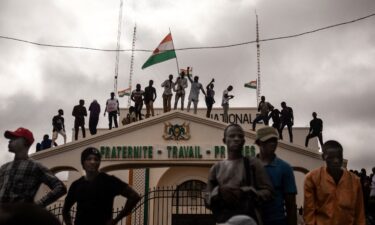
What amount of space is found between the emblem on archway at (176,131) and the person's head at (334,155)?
11536 millimetres

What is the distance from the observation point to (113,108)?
16188 millimetres

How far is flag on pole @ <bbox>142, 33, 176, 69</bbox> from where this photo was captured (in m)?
17.2

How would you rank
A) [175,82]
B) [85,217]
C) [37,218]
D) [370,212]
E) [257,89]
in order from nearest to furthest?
[37,218] → [85,217] → [370,212] → [175,82] → [257,89]

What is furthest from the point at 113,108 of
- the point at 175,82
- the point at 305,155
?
the point at 305,155

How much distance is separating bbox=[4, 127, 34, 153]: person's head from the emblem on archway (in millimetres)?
11532

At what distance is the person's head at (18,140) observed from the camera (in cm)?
403

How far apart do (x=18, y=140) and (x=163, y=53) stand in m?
13.6

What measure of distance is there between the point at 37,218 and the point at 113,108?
50.2ft

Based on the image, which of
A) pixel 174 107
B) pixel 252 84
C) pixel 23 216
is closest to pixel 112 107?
pixel 174 107

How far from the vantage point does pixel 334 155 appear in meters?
4.08

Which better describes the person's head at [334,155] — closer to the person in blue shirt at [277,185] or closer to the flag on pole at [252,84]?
the person in blue shirt at [277,185]

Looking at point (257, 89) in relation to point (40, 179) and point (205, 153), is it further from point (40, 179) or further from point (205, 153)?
point (40, 179)

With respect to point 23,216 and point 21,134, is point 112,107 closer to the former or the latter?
point 21,134

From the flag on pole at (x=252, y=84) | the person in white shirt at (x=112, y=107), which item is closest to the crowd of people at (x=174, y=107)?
the person in white shirt at (x=112, y=107)
